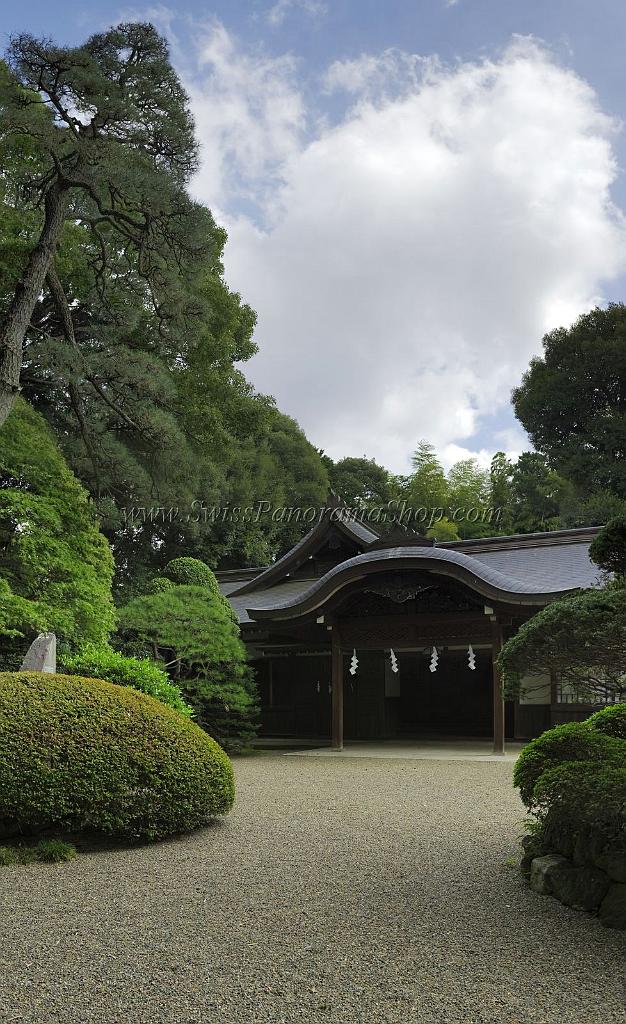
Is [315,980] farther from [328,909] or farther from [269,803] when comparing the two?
[269,803]

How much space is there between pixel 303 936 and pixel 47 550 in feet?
22.9

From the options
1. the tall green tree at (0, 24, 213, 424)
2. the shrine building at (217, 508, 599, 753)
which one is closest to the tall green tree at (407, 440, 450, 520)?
the shrine building at (217, 508, 599, 753)

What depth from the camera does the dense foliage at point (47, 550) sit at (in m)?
9.67

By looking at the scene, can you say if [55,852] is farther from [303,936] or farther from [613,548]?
[613,548]

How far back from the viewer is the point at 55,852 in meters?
5.87

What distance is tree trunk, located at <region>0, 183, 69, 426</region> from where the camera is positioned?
1016 centimetres

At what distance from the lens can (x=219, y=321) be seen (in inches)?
695

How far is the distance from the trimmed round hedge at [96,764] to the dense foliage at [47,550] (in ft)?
10.2

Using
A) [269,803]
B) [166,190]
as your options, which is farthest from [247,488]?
[269,803]

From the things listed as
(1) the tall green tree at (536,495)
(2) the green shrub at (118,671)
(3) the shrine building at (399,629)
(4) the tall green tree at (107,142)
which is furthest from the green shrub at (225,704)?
(1) the tall green tree at (536,495)

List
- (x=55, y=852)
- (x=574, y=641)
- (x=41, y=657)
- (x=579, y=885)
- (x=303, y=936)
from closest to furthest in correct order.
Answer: (x=303, y=936), (x=574, y=641), (x=579, y=885), (x=55, y=852), (x=41, y=657)

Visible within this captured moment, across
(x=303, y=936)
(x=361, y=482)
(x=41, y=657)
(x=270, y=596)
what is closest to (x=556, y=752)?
(x=303, y=936)

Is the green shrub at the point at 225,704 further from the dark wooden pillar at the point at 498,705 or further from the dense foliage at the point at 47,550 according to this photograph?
the dark wooden pillar at the point at 498,705

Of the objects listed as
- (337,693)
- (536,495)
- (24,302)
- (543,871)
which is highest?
(536,495)
